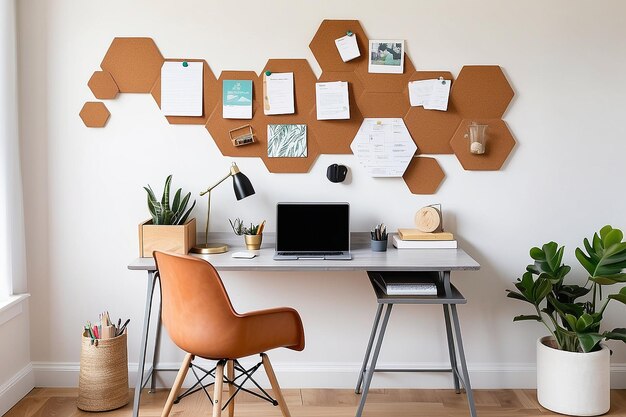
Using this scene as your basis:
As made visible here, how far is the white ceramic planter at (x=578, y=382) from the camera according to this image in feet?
10.6

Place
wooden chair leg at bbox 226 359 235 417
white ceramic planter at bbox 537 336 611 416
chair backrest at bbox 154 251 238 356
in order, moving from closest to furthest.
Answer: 1. chair backrest at bbox 154 251 238 356
2. wooden chair leg at bbox 226 359 235 417
3. white ceramic planter at bbox 537 336 611 416

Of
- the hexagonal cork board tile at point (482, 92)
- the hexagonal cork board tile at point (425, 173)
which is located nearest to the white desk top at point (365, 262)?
the hexagonal cork board tile at point (425, 173)

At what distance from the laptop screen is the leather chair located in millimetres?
562

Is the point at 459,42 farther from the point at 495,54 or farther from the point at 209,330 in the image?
the point at 209,330

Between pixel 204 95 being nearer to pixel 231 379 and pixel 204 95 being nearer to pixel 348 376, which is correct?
pixel 231 379

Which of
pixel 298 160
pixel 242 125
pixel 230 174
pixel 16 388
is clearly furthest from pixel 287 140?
pixel 16 388

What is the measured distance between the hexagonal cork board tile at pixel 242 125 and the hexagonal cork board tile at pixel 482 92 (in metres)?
0.94

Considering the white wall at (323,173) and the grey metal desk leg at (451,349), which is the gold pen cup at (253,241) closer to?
the white wall at (323,173)

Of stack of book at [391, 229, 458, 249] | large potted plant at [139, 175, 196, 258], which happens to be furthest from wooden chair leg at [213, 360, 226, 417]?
stack of book at [391, 229, 458, 249]

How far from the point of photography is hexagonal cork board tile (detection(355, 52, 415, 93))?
348cm

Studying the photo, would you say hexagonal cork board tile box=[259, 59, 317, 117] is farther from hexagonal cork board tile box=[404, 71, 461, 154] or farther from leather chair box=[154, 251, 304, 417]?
leather chair box=[154, 251, 304, 417]

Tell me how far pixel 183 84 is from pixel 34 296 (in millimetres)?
1302

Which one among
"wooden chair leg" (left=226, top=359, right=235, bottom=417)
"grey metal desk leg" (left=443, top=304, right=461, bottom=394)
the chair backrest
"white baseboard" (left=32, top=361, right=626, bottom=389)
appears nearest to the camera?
the chair backrest

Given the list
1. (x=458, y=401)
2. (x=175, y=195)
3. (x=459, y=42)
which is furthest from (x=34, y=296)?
(x=459, y=42)
